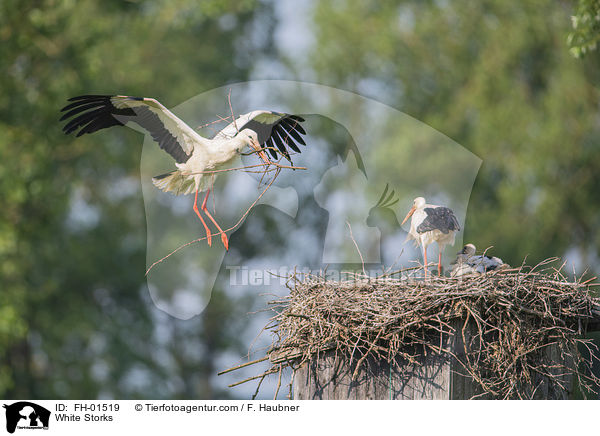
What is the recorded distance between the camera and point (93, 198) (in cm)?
1878

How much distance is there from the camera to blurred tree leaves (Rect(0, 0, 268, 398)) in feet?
49.1

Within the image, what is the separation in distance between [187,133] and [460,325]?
1910mm

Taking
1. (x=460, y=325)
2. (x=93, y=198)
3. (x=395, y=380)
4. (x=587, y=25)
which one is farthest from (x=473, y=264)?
(x=93, y=198)

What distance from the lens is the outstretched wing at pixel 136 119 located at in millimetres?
3459

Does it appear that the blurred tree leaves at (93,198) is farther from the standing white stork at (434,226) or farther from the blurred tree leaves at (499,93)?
the standing white stork at (434,226)

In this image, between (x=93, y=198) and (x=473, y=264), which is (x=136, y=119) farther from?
(x=93, y=198)

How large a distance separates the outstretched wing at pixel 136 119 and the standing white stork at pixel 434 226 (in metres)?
2.82

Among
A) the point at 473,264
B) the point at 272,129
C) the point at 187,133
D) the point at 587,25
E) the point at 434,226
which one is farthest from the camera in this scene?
the point at 587,25

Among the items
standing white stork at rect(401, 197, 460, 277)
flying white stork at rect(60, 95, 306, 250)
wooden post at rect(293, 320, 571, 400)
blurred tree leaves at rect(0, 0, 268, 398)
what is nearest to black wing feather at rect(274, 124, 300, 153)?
flying white stork at rect(60, 95, 306, 250)

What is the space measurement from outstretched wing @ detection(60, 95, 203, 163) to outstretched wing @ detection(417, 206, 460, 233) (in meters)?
2.85

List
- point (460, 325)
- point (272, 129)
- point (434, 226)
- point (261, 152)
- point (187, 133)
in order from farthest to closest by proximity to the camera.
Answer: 1. point (434, 226)
2. point (460, 325)
3. point (272, 129)
4. point (187, 133)
5. point (261, 152)

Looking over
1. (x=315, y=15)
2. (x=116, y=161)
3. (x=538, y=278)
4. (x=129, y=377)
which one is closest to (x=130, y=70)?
(x=116, y=161)

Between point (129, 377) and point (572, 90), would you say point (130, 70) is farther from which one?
point (572, 90)

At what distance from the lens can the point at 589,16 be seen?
646cm
